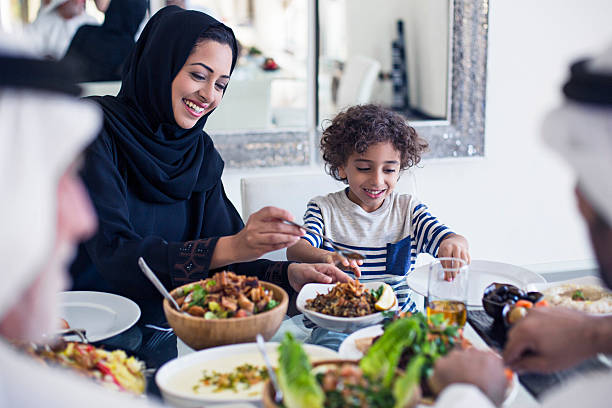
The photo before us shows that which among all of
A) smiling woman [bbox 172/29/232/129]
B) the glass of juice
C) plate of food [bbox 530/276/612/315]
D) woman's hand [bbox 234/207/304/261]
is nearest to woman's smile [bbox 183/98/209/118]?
smiling woman [bbox 172/29/232/129]

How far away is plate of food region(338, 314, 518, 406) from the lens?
964 mm

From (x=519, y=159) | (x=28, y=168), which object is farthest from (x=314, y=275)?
(x=519, y=159)

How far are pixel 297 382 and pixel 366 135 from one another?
1.50m

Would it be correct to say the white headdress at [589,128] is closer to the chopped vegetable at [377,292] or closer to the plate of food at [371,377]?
the plate of food at [371,377]

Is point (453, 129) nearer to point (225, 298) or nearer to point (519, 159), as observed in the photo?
point (519, 159)

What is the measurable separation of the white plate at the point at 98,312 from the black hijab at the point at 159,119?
19.7 inches

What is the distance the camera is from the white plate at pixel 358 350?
100 centimetres

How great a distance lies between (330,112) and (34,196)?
291 cm

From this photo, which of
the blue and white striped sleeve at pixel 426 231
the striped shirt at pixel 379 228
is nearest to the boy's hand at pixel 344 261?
the striped shirt at pixel 379 228

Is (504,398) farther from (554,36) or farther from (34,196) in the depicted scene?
(554,36)

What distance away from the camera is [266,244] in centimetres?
148

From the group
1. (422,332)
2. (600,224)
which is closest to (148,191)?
(422,332)

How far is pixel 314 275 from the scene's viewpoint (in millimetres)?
1625

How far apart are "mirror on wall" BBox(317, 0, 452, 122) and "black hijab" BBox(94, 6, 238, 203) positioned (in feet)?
4.94
